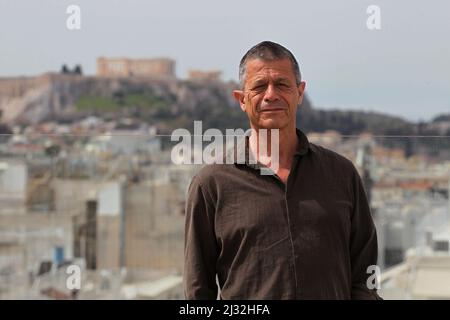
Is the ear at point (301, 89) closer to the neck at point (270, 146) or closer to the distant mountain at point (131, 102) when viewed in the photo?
the neck at point (270, 146)

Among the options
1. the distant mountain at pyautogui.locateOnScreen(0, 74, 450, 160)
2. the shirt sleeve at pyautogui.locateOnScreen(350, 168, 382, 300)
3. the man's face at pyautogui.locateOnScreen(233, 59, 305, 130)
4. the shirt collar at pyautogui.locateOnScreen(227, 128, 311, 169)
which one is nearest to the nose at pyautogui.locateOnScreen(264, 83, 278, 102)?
the man's face at pyautogui.locateOnScreen(233, 59, 305, 130)

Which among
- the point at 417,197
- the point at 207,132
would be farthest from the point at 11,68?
the point at 207,132

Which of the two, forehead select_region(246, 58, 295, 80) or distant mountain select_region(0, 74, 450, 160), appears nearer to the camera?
forehead select_region(246, 58, 295, 80)

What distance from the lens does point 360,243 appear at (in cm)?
149

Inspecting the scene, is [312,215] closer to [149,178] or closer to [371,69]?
[149,178]

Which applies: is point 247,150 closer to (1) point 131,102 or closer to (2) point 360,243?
(2) point 360,243

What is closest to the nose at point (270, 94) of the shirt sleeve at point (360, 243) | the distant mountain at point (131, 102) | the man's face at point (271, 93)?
the man's face at point (271, 93)

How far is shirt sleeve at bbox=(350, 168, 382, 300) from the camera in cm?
148

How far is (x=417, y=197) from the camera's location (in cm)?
2292

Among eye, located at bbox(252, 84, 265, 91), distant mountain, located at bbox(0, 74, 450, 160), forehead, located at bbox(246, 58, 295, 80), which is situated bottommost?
distant mountain, located at bbox(0, 74, 450, 160)

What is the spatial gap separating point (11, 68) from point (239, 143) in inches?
2272

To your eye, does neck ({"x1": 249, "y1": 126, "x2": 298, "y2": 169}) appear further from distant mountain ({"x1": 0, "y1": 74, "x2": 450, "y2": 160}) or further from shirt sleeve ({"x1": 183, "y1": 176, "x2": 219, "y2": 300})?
distant mountain ({"x1": 0, "y1": 74, "x2": 450, "y2": 160})

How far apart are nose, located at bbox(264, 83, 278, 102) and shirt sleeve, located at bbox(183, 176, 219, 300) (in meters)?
0.19
